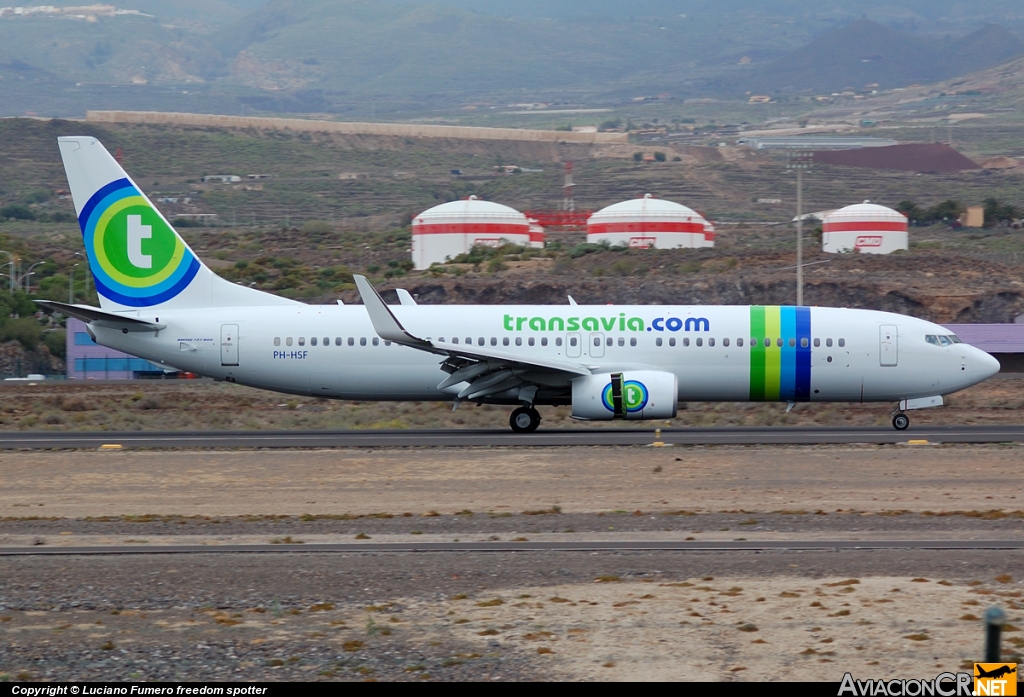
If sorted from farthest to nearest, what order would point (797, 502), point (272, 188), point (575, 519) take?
point (272, 188) → point (797, 502) → point (575, 519)

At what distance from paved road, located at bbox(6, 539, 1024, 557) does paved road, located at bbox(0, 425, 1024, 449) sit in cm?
1143

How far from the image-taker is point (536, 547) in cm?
1634

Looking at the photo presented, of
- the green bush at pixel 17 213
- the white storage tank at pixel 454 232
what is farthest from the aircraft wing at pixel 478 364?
the green bush at pixel 17 213

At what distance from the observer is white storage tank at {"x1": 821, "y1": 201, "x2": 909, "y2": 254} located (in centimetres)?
8569

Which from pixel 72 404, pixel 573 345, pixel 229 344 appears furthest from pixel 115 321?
pixel 573 345

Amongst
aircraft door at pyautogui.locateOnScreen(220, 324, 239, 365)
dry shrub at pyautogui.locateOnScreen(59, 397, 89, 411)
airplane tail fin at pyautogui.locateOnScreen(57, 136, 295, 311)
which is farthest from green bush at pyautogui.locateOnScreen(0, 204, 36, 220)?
aircraft door at pyautogui.locateOnScreen(220, 324, 239, 365)

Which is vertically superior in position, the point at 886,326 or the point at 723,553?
the point at 886,326

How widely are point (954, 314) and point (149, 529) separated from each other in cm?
5295

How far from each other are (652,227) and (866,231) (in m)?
14.2

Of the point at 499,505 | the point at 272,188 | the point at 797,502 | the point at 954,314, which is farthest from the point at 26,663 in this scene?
the point at 272,188

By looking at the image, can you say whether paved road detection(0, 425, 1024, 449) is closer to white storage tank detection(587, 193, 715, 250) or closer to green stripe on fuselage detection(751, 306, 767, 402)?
green stripe on fuselage detection(751, 306, 767, 402)

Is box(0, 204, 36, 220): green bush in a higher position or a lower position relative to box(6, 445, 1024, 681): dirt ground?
higher

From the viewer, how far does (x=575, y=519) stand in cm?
1864

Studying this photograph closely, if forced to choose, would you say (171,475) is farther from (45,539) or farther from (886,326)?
(886,326)
